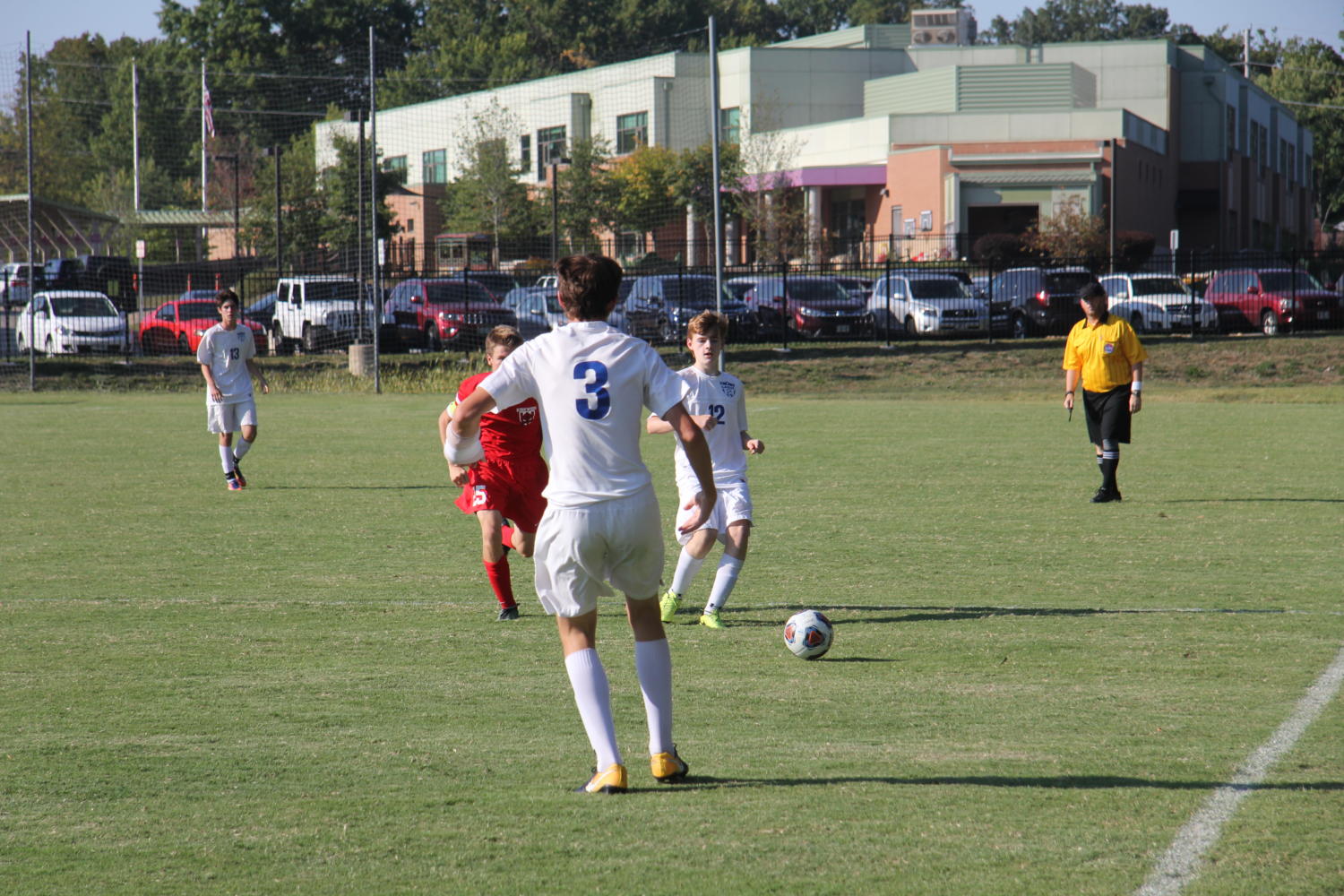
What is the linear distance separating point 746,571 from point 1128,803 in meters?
4.95

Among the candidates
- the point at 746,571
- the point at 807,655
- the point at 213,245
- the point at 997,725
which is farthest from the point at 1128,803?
the point at 213,245

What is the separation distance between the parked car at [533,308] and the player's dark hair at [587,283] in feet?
93.4

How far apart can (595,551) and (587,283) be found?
900 mm

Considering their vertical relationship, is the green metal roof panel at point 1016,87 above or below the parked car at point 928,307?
above

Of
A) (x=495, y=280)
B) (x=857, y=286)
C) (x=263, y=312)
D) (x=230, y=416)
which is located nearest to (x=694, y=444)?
(x=230, y=416)

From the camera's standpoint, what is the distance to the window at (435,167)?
6544 cm

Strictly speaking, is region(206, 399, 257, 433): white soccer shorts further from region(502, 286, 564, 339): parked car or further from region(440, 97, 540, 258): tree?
region(440, 97, 540, 258): tree

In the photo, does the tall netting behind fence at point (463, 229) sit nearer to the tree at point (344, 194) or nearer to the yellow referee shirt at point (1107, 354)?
the tree at point (344, 194)

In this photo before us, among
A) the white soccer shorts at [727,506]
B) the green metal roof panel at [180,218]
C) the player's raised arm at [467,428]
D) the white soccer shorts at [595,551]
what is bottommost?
the white soccer shorts at [727,506]

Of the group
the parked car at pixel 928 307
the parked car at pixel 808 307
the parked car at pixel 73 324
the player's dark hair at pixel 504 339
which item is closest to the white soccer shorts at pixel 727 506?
the player's dark hair at pixel 504 339

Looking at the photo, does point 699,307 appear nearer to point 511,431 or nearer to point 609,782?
point 511,431

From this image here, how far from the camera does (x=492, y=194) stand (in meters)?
54.5

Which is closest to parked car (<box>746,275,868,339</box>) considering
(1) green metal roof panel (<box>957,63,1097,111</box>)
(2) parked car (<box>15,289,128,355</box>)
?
(2) parked car (<box>15,289,128,355</box>)

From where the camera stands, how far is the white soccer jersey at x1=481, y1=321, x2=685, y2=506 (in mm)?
4797
